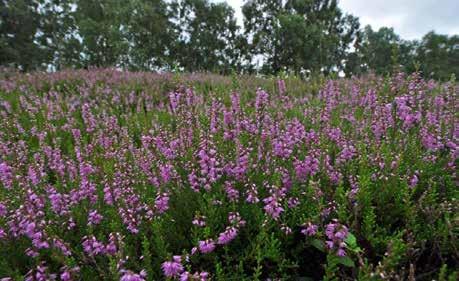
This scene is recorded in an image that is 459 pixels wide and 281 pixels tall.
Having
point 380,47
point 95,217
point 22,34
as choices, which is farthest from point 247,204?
point 380,47

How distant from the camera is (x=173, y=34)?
40.7 meters

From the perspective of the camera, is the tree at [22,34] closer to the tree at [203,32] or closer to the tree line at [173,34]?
the tree line at [173,34]

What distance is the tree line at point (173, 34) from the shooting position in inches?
1446

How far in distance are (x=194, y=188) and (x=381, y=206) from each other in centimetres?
147

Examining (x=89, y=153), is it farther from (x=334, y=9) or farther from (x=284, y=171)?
(x=334, y=9)

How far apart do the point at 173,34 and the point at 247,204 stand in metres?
40.0

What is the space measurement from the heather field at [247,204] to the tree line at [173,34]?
31.3 meters

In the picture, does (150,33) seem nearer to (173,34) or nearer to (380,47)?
(173,34)

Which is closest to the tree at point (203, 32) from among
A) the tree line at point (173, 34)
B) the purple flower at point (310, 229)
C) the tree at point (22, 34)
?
the tree line at point (173, 34)

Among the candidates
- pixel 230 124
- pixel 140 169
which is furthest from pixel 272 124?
pixel 140 169

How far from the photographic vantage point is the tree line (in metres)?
36.7

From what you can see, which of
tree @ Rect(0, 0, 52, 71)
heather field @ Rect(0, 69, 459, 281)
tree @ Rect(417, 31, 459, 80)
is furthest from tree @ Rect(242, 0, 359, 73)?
heather field @ Rect(0, 69, 459, 281)

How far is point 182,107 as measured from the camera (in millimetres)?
3736

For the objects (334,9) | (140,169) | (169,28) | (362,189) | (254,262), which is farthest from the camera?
(334,9)
